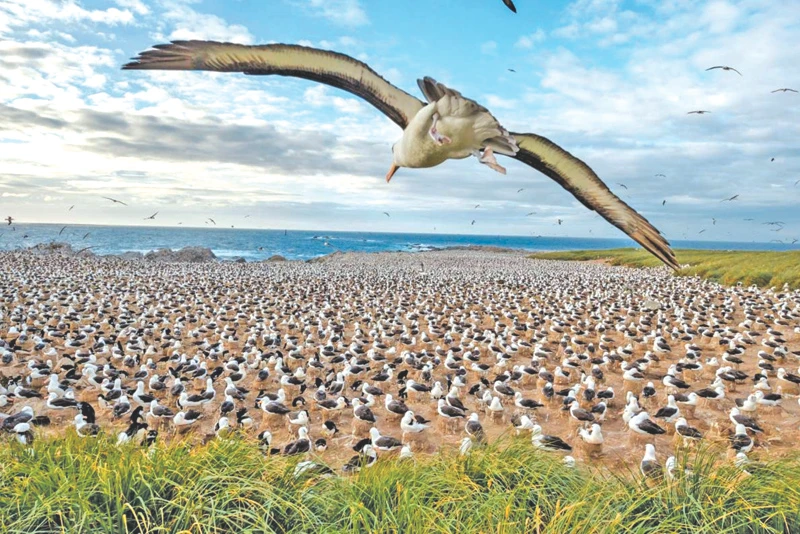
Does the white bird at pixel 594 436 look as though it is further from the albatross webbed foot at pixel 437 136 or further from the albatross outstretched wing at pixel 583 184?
the albatross webbed foot at pixel 437 136

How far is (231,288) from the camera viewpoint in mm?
28344

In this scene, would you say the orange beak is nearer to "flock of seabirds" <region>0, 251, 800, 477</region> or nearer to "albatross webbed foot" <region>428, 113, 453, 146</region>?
"albatross webbed foot" <region>428, 113, 453, 146</region>

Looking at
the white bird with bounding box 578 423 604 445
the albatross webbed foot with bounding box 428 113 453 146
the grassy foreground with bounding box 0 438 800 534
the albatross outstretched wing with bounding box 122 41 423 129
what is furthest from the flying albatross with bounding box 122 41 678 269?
the white bird with bounding box 578 423 604 445

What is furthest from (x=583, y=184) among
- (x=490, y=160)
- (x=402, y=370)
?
(x=402, y=370)

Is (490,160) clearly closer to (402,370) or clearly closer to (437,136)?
(437,136)

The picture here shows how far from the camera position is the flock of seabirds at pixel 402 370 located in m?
8.62

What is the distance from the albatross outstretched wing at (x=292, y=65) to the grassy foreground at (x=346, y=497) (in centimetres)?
312

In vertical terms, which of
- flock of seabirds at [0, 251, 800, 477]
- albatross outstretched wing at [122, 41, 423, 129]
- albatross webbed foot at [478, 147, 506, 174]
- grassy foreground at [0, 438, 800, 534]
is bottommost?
flock of seabirds at [0, 251, 800, 477]

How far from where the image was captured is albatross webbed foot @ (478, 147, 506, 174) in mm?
2138

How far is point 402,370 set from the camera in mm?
12711

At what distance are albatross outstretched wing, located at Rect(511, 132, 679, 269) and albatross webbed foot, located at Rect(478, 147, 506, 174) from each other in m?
0.72

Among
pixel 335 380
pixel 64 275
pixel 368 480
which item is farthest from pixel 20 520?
pixel 64 275

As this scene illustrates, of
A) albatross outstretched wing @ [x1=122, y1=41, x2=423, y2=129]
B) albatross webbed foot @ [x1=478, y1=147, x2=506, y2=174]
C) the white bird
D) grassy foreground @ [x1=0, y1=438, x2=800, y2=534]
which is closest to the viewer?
albatross webbed foot @ [x1=478, y1=147, x2=506, y2=174]

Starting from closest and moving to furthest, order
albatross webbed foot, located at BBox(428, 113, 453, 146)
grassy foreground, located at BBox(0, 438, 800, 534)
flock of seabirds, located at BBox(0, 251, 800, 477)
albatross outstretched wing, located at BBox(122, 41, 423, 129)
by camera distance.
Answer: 1. albatross webbed foot, located at BBox(428, 113, 453, 146)
2. albatross outstretched wing, located at BBox(122, 41, 423, 129)
3. grassy foreground, located at BBox(0, 438, 800, 534)
4. flock of seabirds, located at BBox(0, 251, 800, 477)
